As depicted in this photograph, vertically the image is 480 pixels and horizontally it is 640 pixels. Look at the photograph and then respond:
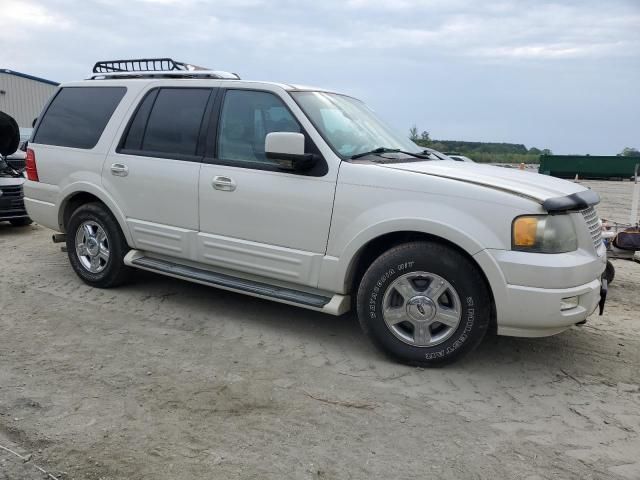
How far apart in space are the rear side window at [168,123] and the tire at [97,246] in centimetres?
74

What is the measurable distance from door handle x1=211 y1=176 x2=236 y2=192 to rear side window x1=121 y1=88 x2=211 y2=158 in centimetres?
39

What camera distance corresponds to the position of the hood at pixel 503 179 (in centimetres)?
368

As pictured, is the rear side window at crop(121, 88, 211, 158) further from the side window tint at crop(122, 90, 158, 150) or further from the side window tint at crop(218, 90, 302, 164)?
the side window tint at crop(218, 90, 302, 164)

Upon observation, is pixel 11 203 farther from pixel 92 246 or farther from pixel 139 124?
pixel 139 124

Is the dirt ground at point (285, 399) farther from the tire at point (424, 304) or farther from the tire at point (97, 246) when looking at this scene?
the tire at point (97, 246)

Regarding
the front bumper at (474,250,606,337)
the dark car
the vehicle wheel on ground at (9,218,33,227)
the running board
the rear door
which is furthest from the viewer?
the vehicle wheel on ground at (9,218,33,227)

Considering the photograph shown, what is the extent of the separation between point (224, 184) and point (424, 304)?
1842 mm

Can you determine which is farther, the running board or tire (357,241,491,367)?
the running board

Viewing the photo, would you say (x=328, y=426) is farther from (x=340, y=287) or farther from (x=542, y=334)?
(x=542, y=334)

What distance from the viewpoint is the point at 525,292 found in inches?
140

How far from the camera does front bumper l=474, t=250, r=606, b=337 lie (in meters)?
3.52

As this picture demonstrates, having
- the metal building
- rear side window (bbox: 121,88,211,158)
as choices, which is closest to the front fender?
rear side window (bbox: 121,88,211,158)

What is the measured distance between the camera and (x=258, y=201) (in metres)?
4.37

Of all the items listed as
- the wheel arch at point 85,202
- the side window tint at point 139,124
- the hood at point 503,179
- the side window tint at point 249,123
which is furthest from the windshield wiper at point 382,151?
the wheel arch at point 85,202
